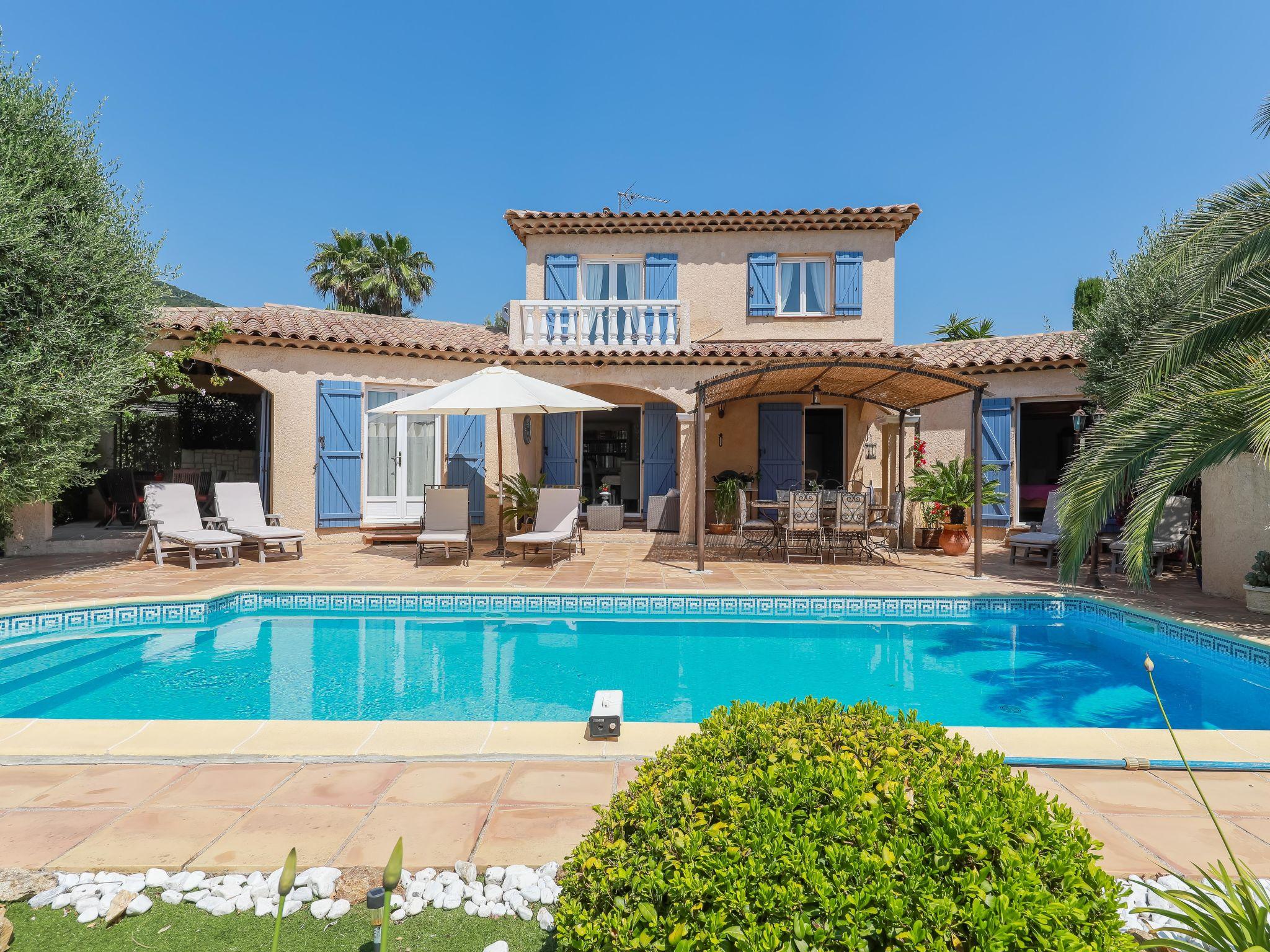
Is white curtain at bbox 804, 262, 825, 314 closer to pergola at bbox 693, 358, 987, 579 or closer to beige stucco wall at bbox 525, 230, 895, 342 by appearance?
beige stucco wall at bbox 525, 230, 895, 342

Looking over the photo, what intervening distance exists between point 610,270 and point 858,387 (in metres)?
5.94

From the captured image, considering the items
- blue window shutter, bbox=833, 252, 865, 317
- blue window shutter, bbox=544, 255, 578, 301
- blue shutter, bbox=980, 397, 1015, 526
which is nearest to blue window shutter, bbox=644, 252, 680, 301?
blue window shutter, bbox=544, 255, 578, 301

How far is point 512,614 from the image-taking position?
7.43 meters

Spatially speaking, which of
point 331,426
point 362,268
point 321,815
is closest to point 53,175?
point 331,426

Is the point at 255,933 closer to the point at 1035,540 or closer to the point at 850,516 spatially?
the point at 850,516

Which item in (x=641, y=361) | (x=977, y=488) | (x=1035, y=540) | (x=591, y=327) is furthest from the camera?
(x=591, y=327)

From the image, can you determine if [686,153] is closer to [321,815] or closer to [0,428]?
[0,428]

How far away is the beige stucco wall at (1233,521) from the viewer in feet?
24.7

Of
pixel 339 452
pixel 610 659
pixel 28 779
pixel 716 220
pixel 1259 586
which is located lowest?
pixel 610 659

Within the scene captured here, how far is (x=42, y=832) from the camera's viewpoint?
265cm

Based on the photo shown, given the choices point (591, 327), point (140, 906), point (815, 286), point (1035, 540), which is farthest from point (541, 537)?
point (815, 286)

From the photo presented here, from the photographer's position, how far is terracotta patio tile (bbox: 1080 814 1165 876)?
2.36 m

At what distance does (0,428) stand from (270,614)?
12.9 ft

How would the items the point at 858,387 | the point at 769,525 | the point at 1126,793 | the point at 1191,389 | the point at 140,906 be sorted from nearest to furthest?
the point at 140,906 → the point at 1126,793 → the point at 1191,389 → the point at 769,525 → the point at 858,387
